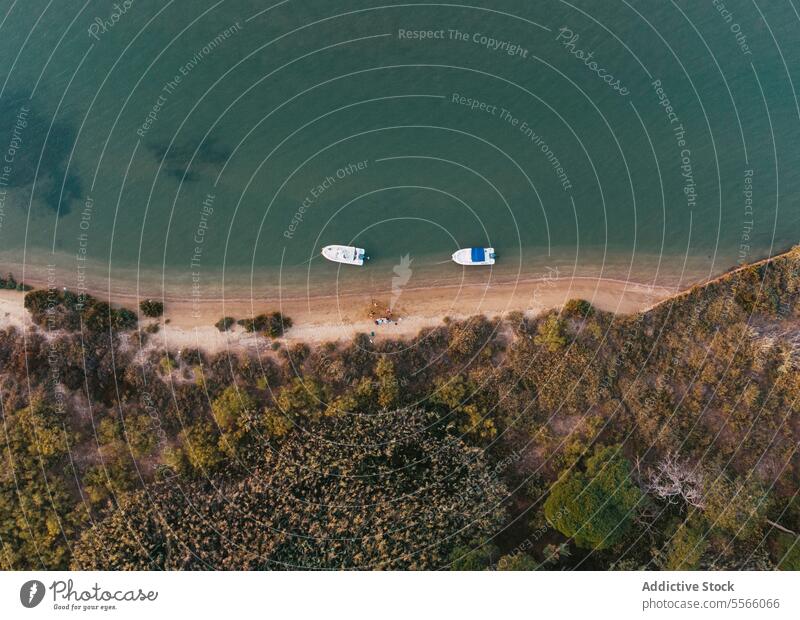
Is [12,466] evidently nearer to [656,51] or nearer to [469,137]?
[469,137]

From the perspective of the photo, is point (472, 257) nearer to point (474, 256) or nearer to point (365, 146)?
point (474, 256)

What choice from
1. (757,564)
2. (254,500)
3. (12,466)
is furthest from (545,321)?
(12,466)

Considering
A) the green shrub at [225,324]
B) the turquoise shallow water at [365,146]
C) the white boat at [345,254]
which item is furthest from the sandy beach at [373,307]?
the white boat at [345,254]

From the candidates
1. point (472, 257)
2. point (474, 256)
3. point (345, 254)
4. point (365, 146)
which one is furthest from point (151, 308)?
point (474, 256)

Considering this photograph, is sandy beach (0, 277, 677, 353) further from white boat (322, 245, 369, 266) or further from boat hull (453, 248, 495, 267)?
white boat (322, 245, 369, 266)

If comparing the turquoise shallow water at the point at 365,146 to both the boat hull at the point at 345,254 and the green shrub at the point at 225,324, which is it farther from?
the green shrub at the point at 225,324

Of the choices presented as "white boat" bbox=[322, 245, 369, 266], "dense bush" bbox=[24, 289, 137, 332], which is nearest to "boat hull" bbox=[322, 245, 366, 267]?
"white boat" bbox=[322, 245, 369, 266]
